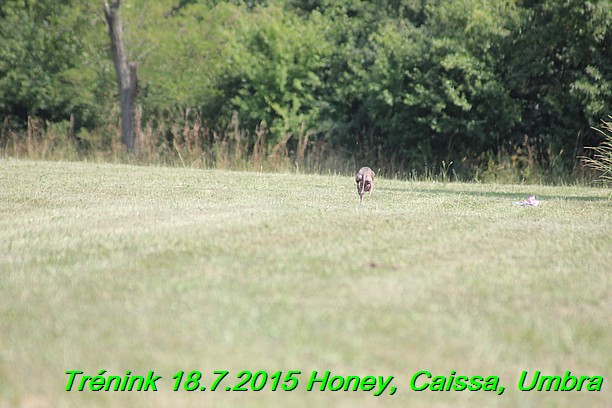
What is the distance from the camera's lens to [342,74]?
961 inches

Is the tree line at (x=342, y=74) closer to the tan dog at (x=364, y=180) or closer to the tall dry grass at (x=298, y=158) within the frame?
the tall dry grass at (x=298, y=158)

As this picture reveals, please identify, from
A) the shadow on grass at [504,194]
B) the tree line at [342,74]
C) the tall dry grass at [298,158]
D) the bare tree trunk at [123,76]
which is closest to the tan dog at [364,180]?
the shadow on grass at [504,194]

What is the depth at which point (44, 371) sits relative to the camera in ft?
13.3

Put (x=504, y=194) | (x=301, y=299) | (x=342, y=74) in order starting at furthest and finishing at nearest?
(x=342, y=74) → (x=504, y=194) → (x=301, y=299)

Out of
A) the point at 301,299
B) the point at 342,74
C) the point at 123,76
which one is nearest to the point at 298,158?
the point at 342,74

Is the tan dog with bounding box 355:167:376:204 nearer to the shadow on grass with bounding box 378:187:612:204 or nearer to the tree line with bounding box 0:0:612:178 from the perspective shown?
the shadow on grass with bounding box 378:187:612:204

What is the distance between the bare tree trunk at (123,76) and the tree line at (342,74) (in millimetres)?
646

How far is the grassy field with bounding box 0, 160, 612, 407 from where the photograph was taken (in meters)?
4.06

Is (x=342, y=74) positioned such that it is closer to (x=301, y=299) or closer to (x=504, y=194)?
(x=504, y=194)

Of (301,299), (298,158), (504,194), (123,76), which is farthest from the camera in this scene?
(123,76)

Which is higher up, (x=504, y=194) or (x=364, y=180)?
(x=364, y=180)

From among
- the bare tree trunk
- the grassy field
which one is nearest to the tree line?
the bare tree trunk

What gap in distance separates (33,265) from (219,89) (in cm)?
1914

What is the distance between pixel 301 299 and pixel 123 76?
65.6ft
